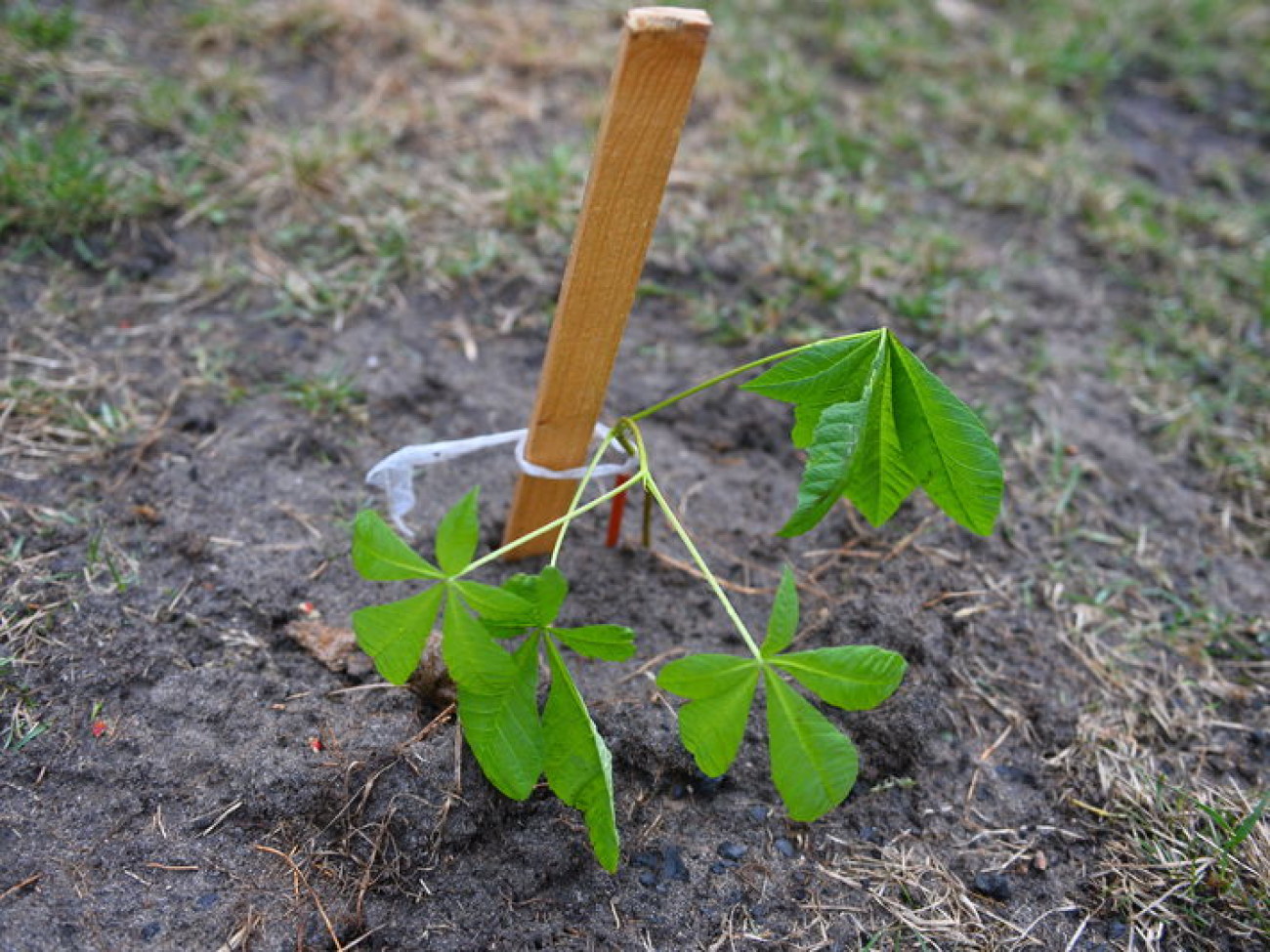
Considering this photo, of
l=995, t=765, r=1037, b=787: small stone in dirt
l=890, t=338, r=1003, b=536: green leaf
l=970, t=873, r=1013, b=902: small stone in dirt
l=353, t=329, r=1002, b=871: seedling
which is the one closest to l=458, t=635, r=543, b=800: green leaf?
l=353, t=329, r=1002, b=871: seedling

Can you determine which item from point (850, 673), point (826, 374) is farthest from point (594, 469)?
point (850, 673)

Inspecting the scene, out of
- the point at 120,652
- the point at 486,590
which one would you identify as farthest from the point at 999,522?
the point at 120,652

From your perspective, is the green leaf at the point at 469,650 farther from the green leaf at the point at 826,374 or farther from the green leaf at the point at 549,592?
the green leaf at the point at 826,374

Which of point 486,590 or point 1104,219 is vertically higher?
point 1104,219

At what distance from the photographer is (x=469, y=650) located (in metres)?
1.11

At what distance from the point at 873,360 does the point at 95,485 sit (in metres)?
1.26

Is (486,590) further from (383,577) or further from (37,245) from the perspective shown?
(37,245)

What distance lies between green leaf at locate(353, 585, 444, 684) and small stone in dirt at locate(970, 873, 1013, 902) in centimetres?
83

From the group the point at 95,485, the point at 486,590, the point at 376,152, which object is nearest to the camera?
the point at 486,590

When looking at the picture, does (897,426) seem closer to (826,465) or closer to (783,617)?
(826,465)

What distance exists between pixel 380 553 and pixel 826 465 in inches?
19.7

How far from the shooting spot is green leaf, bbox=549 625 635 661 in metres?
1.10

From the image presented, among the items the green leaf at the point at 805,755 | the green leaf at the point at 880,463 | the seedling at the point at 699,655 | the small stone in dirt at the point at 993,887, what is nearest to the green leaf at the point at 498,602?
the seedling at the point at 699,655

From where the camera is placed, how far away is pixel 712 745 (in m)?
1.12
